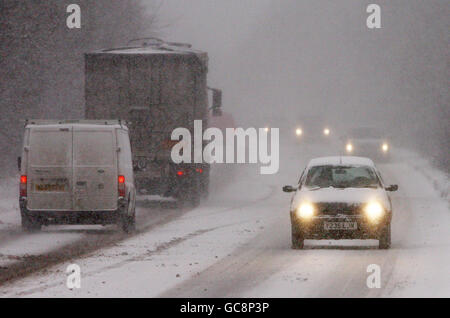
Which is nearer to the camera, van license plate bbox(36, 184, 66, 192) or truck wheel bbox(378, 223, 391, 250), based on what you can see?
truck wheel bbox(378, 223, 391, 250)

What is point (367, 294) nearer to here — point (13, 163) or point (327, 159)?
point (327, 159)

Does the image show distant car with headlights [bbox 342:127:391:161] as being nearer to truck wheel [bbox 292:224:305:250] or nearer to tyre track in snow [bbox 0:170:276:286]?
tyre track in snow [bbox 0:170:276:286]

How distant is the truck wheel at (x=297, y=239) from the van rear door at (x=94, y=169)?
14.9ft

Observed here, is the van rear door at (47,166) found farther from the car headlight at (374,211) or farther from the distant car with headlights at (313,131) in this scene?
the distant car with headlights at (313,131)

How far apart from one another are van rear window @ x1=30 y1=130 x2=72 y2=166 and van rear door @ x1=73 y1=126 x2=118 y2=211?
0.50ft

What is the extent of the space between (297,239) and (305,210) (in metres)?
0.51

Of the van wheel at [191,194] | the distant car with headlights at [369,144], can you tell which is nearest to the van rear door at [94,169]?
the van wheel at [191,194]

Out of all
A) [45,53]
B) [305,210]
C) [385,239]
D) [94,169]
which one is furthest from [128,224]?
[45,53]

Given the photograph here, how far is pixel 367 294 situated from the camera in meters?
14.1

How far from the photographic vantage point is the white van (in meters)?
23.7

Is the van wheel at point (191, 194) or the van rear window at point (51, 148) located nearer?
the van rear window at point (51, 148)

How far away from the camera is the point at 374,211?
20219mm

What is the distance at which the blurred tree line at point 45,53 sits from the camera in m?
36.6

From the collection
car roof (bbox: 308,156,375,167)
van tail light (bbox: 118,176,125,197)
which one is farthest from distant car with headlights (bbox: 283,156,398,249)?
van tail light (bbox: 118,176,125,197)
